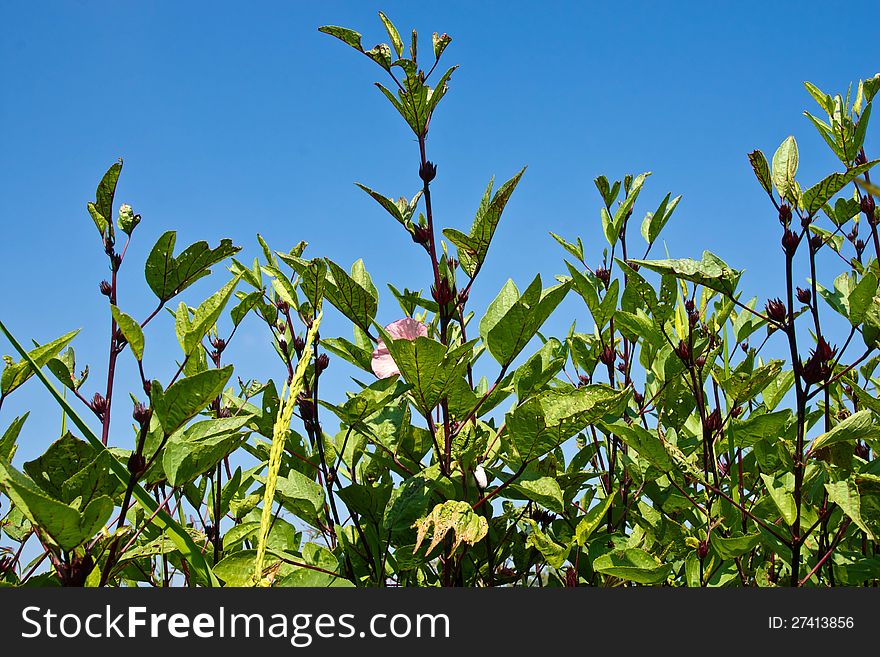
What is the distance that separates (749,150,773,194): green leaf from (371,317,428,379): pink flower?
2.02ft

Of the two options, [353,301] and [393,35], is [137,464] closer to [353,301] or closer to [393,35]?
[353,301]

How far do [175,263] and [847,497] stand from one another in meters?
1.13

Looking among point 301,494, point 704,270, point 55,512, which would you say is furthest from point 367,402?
point 704,270

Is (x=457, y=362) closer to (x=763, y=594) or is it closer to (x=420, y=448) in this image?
(x=420, y=448)

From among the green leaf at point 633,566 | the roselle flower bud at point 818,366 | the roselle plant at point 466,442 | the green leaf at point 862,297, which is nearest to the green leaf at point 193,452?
the roselle plant at point 466,442

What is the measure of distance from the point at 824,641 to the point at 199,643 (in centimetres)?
78

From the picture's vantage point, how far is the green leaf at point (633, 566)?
1.13m

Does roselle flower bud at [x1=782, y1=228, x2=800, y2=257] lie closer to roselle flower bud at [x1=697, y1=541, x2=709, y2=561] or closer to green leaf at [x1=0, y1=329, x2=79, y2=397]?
roselle flower bud at [x1=697, y1=541, x2=709, y2=561]

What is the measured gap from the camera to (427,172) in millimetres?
1253

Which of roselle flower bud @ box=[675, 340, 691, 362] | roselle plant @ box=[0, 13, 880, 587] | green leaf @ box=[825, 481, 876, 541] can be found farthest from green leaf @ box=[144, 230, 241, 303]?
green leaf @ box=[825, 481, 876, 541]

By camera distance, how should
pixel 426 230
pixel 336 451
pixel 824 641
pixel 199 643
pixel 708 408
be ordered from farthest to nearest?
pixel 708 408, pixel 336 451, pixel 426 230, pixel 824 641, pixel 199 643

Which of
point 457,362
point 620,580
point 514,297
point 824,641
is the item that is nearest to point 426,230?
point 514,297

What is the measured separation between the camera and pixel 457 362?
1019 millimetres

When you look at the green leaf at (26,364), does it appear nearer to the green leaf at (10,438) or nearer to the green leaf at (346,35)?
the green leaf at (10,438)
